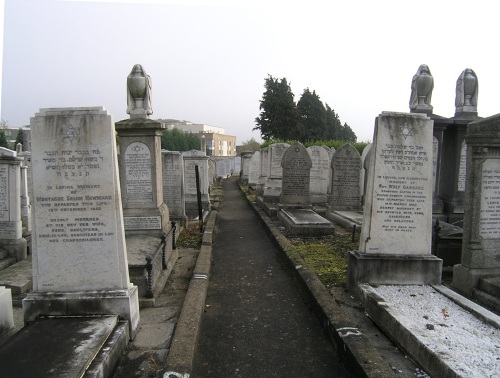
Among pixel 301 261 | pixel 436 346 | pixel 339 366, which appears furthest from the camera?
pixel 301 261

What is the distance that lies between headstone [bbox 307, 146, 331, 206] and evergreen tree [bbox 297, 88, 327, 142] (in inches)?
1281

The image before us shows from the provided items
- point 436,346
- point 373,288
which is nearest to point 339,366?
point 436,346

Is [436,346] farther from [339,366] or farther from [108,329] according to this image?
[108,329]

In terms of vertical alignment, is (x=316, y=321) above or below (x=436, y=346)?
below

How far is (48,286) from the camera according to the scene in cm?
367

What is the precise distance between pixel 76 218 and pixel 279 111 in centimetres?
4146

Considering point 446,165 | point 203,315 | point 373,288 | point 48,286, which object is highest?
point 446,165

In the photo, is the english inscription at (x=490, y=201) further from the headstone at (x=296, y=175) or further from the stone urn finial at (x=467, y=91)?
Answer: the headstone at (x=296, y=175)

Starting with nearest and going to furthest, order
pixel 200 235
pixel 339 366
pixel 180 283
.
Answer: pixel 339 366 < pixel 180 283 < pixel 200 235

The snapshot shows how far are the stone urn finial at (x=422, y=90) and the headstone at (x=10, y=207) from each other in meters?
8.26

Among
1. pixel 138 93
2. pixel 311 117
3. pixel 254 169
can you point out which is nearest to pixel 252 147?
pixel 311 117

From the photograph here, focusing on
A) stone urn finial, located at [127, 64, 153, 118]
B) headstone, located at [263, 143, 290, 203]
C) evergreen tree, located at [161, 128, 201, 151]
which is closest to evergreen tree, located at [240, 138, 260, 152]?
evergreen tree, located at [161, 128, 201, 151]

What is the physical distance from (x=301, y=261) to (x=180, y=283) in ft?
6.76

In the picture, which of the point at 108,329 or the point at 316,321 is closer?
the point at 108,329
